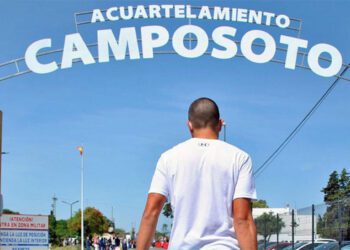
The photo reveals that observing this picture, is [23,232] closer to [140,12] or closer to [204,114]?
[140,12]

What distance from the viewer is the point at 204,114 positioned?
409cm

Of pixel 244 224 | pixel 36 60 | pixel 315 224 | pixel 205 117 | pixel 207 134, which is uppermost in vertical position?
pixel 36 60

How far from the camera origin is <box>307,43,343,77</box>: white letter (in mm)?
18234

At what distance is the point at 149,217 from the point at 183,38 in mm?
13940

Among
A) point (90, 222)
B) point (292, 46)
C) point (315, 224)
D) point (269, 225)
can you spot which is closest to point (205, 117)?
point (292, 46)

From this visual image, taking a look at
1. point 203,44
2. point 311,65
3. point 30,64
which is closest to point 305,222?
point 311,65

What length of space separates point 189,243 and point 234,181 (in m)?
0.43

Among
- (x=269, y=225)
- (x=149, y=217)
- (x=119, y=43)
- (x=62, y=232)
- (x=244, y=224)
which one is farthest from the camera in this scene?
(x=62, y=232)

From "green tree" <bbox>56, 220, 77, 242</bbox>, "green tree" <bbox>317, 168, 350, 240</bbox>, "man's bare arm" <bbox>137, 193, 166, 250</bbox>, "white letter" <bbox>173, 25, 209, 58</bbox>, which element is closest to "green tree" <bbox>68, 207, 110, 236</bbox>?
"green tree" <bbox>56, 220, 77, 242</bbox>

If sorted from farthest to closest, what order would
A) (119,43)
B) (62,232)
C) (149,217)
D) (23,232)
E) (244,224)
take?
(62,232)
(23,232)
(119,43)
(149,217)
(244,224)

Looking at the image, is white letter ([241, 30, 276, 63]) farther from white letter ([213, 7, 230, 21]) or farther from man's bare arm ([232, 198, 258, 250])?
man's bare arm ([232, 198, 258, 250])

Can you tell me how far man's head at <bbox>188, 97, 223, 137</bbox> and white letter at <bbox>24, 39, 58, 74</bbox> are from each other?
1391 centimetres

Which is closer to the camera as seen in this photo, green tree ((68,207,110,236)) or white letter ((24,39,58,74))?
white letter ((24,39,58,74))

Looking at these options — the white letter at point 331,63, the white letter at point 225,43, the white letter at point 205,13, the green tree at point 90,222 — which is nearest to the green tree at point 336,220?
the white letter at point 331,63
